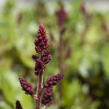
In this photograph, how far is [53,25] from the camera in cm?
303

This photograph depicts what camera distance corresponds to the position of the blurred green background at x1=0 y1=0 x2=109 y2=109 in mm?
1807

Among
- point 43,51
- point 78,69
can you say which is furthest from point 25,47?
point 43,51

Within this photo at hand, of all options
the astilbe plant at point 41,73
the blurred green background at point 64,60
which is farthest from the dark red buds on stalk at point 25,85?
the blurred green background at point 64,60

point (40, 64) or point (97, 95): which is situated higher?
point (40, 64)

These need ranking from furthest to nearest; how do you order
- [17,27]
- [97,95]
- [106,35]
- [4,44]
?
[106,35] → [17,27] → [4,44] → [97,95]

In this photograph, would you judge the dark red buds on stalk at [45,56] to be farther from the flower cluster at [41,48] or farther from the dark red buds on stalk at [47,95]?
the dark red buds on stalk at [47,95]

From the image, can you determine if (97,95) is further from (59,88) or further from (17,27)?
(17,27)

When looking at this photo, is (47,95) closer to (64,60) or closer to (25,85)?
(25,85)

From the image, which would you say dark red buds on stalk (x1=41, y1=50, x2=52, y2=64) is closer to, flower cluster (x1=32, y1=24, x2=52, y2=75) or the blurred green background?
flower cluster (x1=32, y1=24, x2=52, y2=75)

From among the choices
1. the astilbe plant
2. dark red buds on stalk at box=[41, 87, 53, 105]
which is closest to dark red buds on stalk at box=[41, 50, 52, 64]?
the astilbe plant

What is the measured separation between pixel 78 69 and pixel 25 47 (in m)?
0.48

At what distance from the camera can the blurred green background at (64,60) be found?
1807 mm

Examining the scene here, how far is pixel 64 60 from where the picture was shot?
1917 millimetres

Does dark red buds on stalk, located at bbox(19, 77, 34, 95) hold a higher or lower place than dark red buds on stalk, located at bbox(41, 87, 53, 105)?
higher
